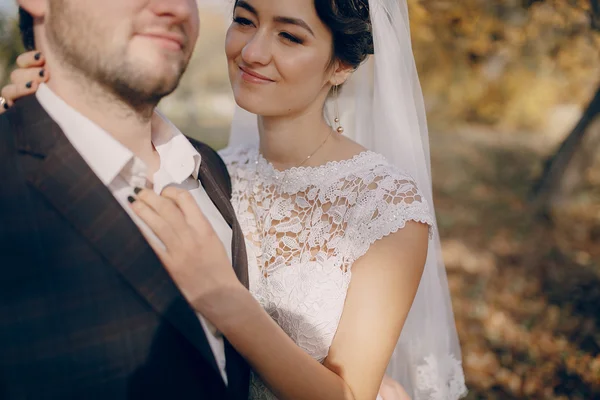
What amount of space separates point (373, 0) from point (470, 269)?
18.1ft

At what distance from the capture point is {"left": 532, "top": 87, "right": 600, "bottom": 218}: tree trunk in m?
7.42

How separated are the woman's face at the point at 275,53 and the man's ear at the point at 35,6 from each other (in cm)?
98

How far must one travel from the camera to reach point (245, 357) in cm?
165

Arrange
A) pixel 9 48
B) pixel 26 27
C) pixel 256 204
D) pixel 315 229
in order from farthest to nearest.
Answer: pixel 9 48 → pixel 256 204 → pixel 315 229 → pixel 26 27

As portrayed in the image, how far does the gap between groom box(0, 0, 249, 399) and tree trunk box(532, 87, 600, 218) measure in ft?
24.0

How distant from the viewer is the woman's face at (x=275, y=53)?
7.43 feet

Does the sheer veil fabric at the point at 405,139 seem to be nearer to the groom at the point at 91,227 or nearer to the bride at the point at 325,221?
the bride at the point at 325,221

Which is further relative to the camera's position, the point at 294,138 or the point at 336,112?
the point at 336,112

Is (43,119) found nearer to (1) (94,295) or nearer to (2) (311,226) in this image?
(1) (94,295)

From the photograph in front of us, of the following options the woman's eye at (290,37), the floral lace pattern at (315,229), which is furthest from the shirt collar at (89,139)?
the woman's eye at (290,37)

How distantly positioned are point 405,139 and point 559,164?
6447 millimetres

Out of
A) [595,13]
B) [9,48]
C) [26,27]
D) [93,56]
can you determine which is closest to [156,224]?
[93,56]

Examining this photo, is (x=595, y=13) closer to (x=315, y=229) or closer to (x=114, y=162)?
(x=315, y=229)

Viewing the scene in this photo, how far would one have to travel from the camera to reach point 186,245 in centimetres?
146
